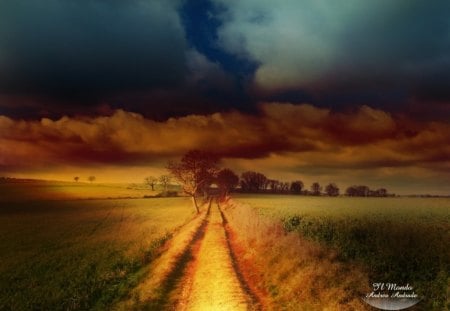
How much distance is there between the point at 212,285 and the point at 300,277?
4.27 metres

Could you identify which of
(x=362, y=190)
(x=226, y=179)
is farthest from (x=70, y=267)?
(x=362, y=190)

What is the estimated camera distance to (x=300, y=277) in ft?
56.7

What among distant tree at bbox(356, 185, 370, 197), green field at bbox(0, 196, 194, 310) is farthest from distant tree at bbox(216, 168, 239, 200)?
green field at bbox(0, 196, 194, 310)

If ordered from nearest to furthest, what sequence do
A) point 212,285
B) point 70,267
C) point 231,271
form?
point 212,285, point 231,271, point 70,267

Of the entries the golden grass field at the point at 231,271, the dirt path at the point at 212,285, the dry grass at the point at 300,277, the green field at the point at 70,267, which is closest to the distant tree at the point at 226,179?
the green field at the point at 70,267

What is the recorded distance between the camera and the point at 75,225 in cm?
5081

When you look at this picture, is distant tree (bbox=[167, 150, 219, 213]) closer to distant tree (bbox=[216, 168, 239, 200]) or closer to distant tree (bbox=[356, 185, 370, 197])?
distant tree (bbox=[216, 168, 239, 200])

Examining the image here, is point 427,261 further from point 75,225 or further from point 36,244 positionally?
point 75,225

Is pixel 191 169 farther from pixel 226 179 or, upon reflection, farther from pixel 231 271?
pixel 226 179

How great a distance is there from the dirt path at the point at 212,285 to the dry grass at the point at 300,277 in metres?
1.00

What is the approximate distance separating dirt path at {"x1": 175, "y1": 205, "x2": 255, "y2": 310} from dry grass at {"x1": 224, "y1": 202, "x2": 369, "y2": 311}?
1000mm

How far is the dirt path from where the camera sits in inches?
618

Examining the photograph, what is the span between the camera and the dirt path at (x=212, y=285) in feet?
51.5

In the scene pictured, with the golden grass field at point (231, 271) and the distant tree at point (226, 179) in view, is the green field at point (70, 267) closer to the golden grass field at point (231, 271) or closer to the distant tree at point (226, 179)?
the golden grass field at point (231, 271)
